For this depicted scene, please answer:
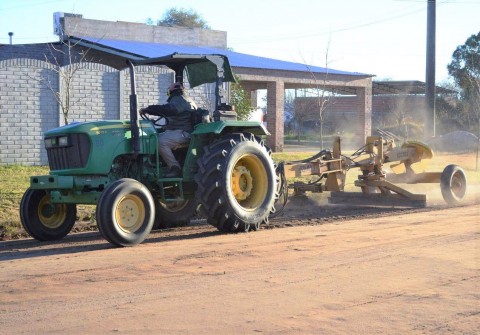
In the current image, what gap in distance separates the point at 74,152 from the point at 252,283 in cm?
366

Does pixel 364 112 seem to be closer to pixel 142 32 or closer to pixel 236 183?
pixel 142 32

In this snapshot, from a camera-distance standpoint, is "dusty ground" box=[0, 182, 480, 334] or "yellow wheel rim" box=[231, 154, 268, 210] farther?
"yellow wheel rim" box=[231, 154, 268, 210]

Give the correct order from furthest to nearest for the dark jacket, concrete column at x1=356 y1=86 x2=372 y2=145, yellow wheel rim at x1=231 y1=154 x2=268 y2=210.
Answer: concrete column at x1=356 y1=86 x2=372 y2=145, yellow wheel rim at x1=231 y1=154 x2=268 y2=210, the dark jacket

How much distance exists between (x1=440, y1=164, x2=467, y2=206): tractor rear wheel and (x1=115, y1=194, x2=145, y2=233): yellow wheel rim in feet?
22.8

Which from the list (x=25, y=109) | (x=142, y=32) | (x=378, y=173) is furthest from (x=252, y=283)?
(x=142, y=32)

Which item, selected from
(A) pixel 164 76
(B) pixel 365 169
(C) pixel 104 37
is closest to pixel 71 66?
(A) pixel 164 76

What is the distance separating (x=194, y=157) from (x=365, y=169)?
4620 millimetres

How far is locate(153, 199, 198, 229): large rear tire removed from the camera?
11188 millimetres

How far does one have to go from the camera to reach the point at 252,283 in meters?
6.97

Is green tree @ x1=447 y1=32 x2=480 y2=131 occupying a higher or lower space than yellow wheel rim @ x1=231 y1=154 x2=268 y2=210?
higher

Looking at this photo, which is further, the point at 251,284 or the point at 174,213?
the point at 174,213

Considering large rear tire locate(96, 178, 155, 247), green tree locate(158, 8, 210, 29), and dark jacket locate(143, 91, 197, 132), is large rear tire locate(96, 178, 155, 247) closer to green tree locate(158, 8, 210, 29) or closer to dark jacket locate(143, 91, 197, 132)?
dark jacket locate(143, 91, 197, 132)

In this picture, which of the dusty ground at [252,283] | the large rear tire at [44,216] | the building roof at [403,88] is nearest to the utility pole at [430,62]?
the dusty ground at [252,283]

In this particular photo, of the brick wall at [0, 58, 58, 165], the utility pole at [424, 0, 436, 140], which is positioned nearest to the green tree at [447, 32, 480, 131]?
the utility pole at [424, 0, 436, 140]
